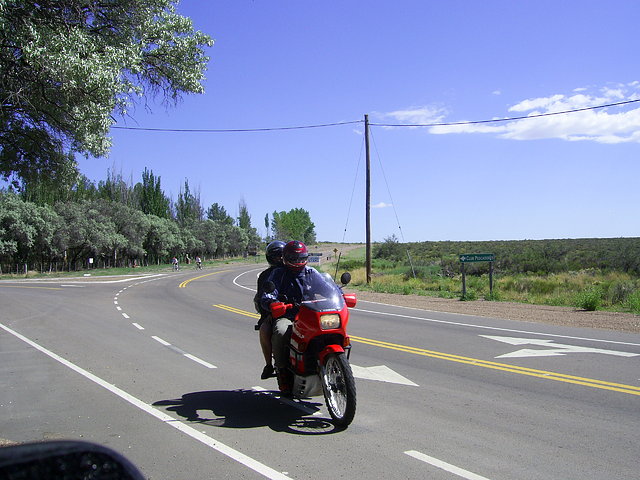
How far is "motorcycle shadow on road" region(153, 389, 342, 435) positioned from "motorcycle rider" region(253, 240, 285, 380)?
413 mm

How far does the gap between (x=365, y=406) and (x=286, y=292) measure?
1628mm

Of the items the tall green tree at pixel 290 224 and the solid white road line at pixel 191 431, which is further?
the tall green tree at pixel 290 224

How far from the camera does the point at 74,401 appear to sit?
7148 millimetres

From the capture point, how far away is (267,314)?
22.4ft

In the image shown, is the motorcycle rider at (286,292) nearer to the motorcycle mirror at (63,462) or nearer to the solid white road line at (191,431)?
the solid white road line at (191,431)

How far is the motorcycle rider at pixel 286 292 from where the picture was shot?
632 centimetres

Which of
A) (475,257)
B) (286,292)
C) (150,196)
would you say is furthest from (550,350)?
(150,196)

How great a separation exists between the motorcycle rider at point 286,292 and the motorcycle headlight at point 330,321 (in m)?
0.64

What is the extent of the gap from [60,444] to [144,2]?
6.74 m

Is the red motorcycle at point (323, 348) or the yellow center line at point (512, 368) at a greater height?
the red motorcycle at point (323, 348)

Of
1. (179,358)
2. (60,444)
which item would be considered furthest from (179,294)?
(60,444)

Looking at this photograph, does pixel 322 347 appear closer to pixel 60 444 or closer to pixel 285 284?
Result: pixel 285 284

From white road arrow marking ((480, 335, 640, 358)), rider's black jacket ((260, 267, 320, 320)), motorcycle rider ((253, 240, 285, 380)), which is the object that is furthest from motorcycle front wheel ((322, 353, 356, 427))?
white road arrow marking ((480, 335, 640, 358))

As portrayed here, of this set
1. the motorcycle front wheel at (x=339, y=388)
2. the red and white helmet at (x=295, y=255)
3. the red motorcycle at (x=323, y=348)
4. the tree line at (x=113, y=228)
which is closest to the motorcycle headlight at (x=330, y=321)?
the red motorcycle at (x=323, y=348)
